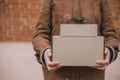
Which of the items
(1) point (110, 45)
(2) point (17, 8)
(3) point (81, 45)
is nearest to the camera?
(3) point (81, 45)

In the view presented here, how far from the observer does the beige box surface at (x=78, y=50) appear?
41.4 inches

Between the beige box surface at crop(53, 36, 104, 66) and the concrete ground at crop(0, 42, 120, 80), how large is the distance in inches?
75.7

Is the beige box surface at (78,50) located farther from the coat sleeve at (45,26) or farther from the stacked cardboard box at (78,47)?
the coat sleeve at (45,26)

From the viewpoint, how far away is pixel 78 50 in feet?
3.47

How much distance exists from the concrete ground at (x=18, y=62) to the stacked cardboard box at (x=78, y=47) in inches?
75.7

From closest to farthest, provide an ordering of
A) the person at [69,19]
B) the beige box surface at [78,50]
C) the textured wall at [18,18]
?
the beige box surface at [78,50] < the person at [69,19] < the textured wall at [18,18]

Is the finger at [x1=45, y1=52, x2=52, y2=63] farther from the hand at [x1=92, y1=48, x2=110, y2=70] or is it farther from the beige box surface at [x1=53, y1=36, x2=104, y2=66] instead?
the hand at [x1=92, y1=48, x2=110, y2=70]

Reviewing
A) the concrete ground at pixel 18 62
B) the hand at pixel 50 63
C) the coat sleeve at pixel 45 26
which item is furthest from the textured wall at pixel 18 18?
the hand at pixel 50 63

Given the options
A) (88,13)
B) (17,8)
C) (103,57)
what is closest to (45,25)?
(88,13)

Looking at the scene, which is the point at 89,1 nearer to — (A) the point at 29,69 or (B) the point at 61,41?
(B) the point at 61,41

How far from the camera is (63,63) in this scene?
107 centimetres

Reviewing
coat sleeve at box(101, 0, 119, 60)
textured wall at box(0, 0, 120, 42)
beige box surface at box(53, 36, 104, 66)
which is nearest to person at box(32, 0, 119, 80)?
coat sleeve at box(101, 0, 119, 60)

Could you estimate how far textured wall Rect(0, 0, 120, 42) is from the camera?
9.62 ft

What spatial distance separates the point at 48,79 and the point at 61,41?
25 centimetres
